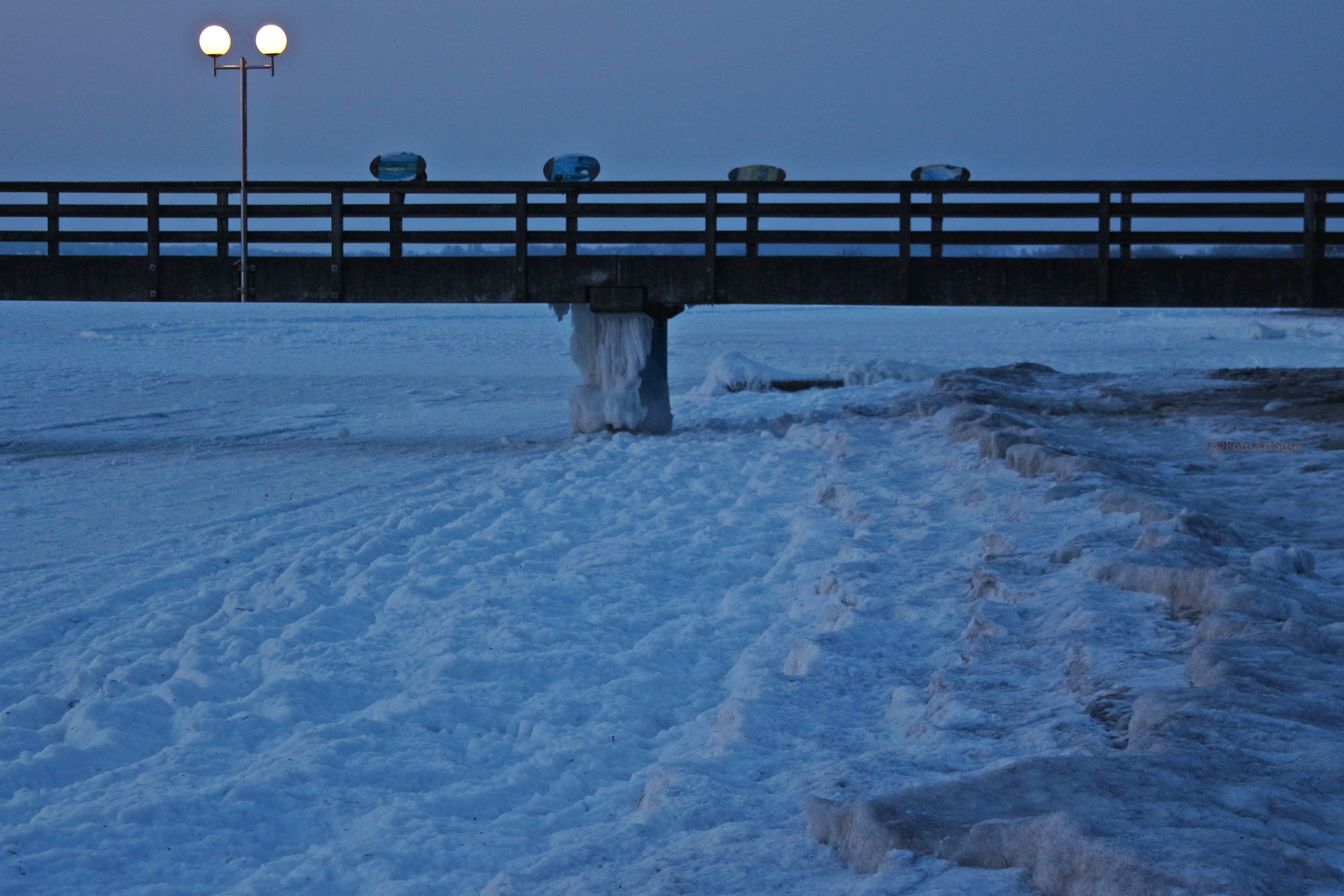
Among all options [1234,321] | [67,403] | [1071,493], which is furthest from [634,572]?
[1234,321]

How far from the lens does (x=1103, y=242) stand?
510 inches

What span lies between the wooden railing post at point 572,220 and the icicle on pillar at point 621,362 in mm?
573

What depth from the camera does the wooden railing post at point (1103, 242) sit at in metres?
12.9

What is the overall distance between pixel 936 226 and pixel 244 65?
8.12 meters

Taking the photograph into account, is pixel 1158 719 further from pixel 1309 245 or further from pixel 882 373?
pixel 882 373

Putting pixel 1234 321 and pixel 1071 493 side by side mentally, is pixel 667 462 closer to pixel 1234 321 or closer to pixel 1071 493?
pixel 1071 493

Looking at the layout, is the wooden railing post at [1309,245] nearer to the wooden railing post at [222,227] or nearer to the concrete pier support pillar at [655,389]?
the concrete pier support pillar at [655,389]

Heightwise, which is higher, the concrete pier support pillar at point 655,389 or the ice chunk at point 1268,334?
the ice chunk at point 1268,334

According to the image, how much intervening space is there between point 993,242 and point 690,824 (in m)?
10.5

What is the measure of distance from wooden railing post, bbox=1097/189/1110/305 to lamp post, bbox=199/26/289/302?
9331 mm

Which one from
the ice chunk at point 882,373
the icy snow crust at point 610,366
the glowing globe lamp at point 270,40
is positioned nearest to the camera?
the icy snow crust at point 610,366

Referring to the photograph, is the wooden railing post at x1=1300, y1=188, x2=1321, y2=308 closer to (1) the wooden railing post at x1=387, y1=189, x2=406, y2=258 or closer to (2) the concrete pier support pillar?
(2) the concrete pier support pillar

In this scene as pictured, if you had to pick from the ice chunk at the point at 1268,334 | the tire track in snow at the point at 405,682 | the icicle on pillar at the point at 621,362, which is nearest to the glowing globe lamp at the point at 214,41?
the icicle on pillar at the point at 621,362

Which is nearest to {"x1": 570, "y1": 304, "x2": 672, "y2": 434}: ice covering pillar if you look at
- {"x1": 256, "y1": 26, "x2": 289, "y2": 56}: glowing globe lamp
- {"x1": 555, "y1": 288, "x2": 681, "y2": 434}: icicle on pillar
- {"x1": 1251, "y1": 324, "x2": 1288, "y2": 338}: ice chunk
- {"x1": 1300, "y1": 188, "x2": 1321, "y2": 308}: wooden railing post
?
{"x1": 555, "y1": 288, "x2": 681, "y2": 434}: icicle on pillar
